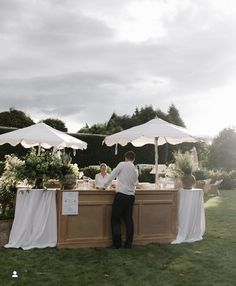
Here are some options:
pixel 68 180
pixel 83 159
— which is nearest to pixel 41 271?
pixel 68 180

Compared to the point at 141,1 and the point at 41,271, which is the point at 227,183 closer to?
the point at 141,1

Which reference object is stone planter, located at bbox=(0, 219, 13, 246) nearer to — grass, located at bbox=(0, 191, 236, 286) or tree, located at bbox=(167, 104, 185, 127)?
grass, located at bbox=(0, 191, 236, 286)

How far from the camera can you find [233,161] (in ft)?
108

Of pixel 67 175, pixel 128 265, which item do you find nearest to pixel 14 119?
pixel 67 175

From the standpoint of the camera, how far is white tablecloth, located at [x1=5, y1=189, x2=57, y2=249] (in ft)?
23.1

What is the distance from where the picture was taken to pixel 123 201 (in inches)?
281

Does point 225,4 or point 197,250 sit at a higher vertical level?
point 225,4

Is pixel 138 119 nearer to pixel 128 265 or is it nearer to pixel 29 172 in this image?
pixel 29 172

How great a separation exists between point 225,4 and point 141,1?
1563 millimetres

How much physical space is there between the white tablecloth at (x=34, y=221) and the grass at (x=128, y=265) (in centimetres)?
24

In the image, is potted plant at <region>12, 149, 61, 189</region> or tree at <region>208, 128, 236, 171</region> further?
tree at <region>208, 128, 236, 171</region>

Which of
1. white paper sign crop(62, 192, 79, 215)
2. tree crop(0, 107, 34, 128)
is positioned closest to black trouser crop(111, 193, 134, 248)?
white paper sign crop(62, 192, 79, 215)

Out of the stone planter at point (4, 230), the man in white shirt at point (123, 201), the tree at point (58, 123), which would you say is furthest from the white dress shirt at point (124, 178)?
the tree at point (58, 123)

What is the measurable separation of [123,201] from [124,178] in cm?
37
